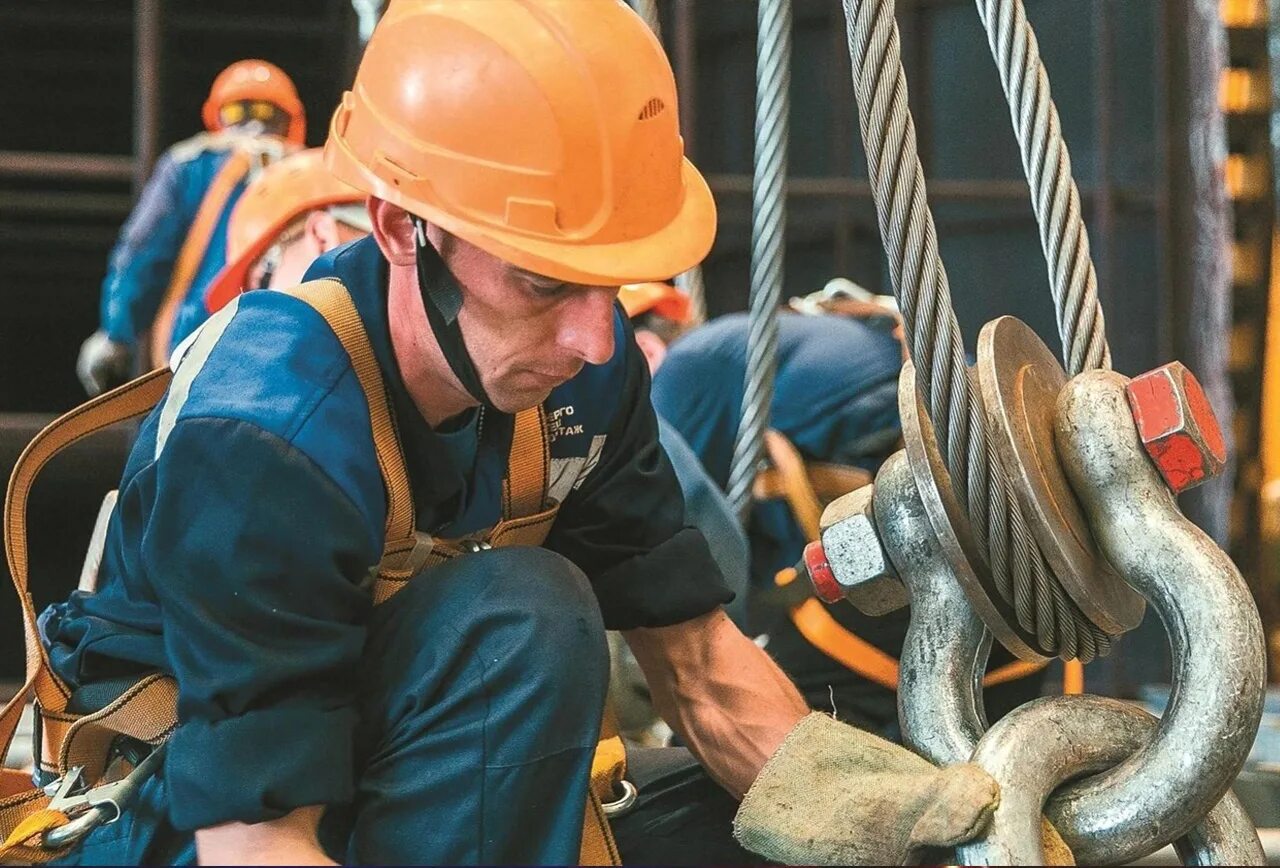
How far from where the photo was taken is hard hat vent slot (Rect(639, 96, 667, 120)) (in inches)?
57.4

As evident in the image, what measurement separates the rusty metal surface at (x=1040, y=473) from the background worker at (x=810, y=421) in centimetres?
126

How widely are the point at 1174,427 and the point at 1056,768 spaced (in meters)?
0.30

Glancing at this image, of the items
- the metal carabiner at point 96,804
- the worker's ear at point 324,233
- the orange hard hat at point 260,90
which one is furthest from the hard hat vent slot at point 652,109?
the orange hard hat at point 260,90

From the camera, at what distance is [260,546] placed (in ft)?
4.31

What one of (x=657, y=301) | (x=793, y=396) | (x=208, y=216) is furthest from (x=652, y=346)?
(x=208, y=216)

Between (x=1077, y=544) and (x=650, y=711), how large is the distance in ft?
4.28

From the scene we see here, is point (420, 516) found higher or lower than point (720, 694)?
higher

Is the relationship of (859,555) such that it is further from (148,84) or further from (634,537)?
(148,84)

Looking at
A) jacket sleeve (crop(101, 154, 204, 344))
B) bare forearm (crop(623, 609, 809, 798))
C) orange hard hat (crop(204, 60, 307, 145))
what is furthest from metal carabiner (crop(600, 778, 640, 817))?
orange hard hat (crop(204, 60, 307, 145))

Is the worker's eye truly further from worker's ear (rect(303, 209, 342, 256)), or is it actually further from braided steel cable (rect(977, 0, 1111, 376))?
braided steel cable (rect(977, 0, 1111, 376))

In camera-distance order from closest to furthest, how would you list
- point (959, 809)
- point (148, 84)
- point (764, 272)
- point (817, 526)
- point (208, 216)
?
point (959, 809), point (764, 272), point (817, 526), point (208, 216), point (148, 84)

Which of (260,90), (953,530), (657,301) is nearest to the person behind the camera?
(953,530)

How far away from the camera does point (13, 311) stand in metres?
7.55

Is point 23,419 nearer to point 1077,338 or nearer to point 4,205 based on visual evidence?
point 4,205
